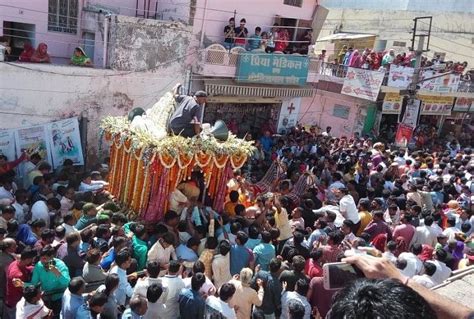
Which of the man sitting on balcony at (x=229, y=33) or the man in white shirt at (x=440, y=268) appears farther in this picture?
the man sitting on balcony at (x=229, y=33)

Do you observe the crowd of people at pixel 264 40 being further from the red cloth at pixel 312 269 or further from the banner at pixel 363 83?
the red cloth at pixel 312 269

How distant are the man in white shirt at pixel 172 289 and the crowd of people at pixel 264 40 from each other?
11.1 metres

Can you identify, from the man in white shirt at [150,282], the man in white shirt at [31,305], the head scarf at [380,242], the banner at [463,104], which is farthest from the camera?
the banner at [463,104]

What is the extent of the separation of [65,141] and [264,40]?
783 cm

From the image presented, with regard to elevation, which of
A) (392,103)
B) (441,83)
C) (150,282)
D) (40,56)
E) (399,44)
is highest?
(399,44)

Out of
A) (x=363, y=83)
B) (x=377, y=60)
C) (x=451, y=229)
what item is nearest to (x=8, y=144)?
(x=451, y=229)

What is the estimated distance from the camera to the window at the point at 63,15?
13.4 meters


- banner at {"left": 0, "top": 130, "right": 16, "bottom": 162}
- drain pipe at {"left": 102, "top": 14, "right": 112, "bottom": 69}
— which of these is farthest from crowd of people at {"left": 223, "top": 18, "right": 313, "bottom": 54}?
banner at {"left": 0, "top": 130, "right": 16, "bottom": 162}

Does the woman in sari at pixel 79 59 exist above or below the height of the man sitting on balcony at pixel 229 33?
below

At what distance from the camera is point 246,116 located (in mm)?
Answer: 17578

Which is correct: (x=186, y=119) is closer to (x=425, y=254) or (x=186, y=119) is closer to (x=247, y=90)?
(x=425, y=254)

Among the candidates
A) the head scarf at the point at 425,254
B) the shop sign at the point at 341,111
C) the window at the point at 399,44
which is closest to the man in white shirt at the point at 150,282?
the head scarf at the point at 425,254

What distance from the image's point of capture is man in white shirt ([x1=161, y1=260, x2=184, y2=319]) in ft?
17.6

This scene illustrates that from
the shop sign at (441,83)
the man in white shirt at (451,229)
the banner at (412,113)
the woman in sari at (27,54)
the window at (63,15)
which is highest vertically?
the window at (63,15)
